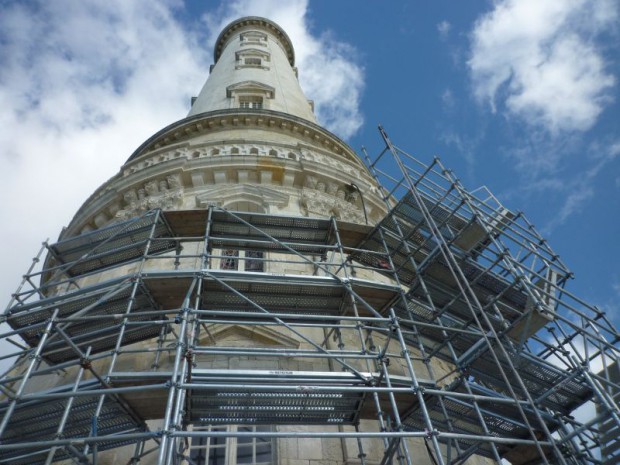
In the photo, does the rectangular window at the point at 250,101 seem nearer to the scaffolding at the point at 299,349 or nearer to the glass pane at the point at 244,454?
the scaffolding at the point at 299,349

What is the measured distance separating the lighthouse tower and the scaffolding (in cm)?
5

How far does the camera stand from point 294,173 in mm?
18516

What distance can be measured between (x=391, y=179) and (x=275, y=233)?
4.80m

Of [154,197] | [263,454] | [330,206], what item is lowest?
[263,454]

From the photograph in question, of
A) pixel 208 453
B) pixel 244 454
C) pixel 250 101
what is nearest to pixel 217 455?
pixel 208 453

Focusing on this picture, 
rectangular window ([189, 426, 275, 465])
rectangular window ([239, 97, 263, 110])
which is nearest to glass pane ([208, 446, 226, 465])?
rectangular window ([189, 426, 275, 465])

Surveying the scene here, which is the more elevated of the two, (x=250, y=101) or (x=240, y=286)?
(x=250, y=101)

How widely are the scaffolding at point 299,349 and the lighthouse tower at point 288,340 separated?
0.17 feet

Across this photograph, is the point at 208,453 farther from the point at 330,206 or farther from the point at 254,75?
the point at 254,75

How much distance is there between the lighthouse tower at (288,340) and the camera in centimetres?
876

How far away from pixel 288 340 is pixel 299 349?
15.7 inches

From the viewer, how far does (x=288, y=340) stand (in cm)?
1216

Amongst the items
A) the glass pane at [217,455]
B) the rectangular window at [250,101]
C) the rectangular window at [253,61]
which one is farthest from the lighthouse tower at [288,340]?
the rectangular window at [253,61]

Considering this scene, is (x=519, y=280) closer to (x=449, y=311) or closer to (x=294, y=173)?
(x=449, y=311)
